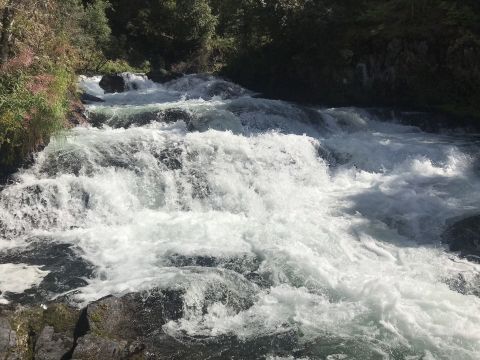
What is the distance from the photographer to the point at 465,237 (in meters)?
8.52

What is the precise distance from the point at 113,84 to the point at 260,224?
1092cm

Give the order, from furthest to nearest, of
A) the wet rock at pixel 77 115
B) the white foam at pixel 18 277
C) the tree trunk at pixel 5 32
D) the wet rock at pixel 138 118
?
the wet rock at pixel 138 118 < the wet rock at pixel 77 115 < the tree trunk at pixel 5 32 < the white foam at pixel 18 277

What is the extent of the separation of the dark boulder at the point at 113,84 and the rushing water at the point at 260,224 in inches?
136

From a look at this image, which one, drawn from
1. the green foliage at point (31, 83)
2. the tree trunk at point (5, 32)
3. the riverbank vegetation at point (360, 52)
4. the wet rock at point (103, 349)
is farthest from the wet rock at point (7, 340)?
the riverbank vegetation at point (360, 52)

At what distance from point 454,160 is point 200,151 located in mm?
6388

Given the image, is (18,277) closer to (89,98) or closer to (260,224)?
(260,224)

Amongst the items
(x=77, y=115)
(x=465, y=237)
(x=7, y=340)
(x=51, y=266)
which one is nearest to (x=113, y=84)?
(x=77, y=115)

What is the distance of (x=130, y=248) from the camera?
8094 millimetres

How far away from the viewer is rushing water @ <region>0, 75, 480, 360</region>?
6.29 m

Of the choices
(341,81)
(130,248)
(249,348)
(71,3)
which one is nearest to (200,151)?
(130,248)

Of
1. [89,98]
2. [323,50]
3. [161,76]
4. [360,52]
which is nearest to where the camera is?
[89,98]

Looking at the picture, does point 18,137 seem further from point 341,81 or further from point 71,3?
point 341,81

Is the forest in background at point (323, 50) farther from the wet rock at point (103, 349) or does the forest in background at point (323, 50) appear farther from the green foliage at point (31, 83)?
the wet rock at point (103, 349)

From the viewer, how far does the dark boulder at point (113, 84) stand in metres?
17.7
